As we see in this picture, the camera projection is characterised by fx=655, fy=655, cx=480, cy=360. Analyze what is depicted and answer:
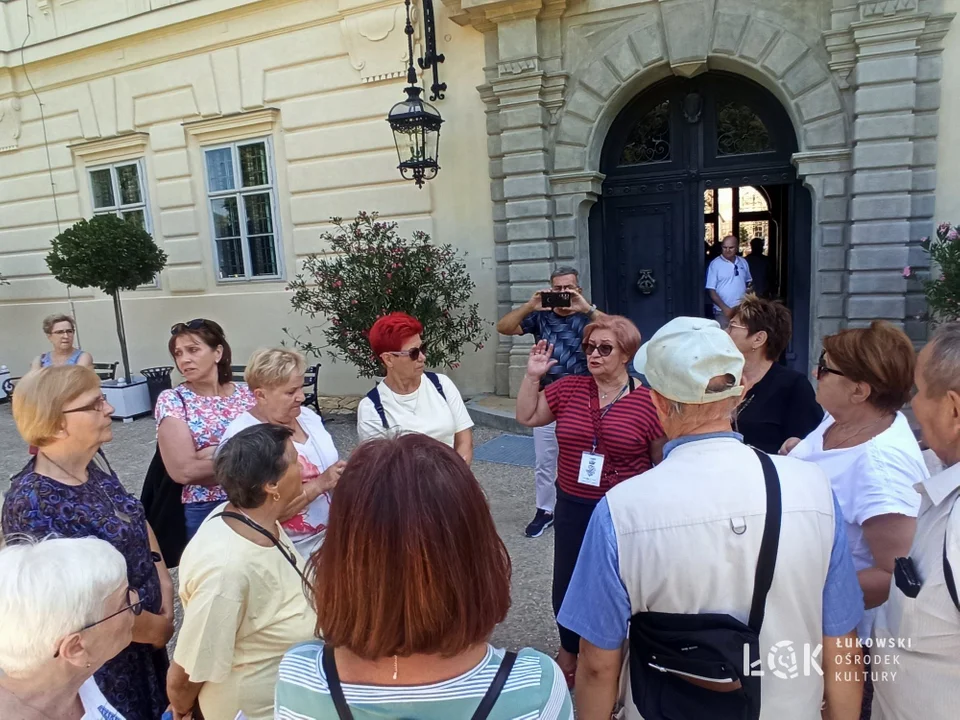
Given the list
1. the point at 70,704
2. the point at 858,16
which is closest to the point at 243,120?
the point at 858,16

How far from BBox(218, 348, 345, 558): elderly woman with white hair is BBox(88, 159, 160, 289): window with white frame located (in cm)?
891

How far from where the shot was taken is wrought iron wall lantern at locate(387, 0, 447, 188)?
718cm

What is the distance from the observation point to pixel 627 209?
7957mm

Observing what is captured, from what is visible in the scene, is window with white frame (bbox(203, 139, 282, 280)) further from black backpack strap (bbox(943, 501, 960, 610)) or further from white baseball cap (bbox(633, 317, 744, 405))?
black backpack strap (bbox(943, 501, 960, 610))

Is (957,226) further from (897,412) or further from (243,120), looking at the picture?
(243,120)

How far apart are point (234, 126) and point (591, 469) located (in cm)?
872

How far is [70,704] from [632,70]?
7.39 meters

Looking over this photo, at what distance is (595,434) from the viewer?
2.68 meters

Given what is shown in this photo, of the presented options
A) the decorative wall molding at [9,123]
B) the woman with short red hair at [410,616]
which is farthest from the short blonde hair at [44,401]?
the decorative wall molding at [9,123]

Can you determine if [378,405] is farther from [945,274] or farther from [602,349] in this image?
[945,274]

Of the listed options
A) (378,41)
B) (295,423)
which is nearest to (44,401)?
(295,423)

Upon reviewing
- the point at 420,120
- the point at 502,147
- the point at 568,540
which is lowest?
the point at 568,540

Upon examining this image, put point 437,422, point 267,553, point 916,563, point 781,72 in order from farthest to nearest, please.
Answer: point 781,72 → point 437,422 → point 267,553 → point 916,563

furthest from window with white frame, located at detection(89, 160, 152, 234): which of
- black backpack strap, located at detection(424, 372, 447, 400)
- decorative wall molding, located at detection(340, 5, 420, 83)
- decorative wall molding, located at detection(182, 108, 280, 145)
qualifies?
black backpack strap, located at detection(424, 372, 447, 400)
